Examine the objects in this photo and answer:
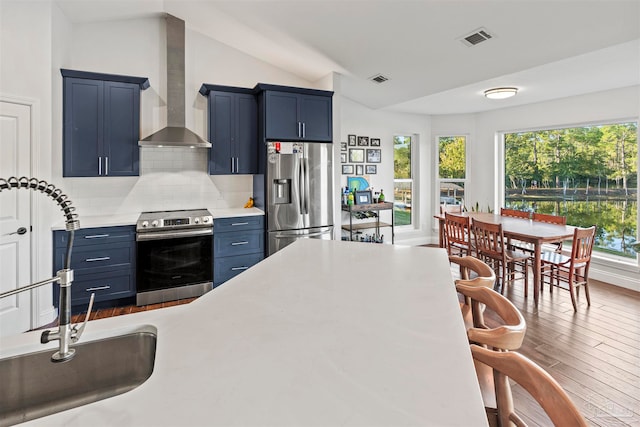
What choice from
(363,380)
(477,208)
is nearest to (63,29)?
(363,380)

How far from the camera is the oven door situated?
360 centimetres

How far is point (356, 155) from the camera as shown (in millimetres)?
5910

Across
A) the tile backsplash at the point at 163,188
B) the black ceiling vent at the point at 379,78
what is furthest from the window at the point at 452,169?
the tile backsplash at the point at 163,188

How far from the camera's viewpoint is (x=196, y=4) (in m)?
3.55

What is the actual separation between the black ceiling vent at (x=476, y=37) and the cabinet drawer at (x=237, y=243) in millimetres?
2940

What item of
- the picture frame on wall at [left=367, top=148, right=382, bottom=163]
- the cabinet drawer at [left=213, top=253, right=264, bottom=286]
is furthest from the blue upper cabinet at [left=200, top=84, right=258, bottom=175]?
the picture frame on wall at [left=367, top=148, right=382, bottom=163]

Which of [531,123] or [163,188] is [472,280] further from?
[531,123]

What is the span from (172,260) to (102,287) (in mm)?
697

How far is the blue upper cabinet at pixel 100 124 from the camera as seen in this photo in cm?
347

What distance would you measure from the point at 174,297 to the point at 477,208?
5083 mm

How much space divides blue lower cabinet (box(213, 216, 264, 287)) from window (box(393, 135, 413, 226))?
3.29m

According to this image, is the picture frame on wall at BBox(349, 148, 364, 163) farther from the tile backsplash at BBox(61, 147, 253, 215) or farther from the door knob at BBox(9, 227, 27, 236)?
the door knob at BBox(9, 227, 27, 236)

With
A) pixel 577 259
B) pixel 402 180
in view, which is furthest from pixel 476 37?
pixel 402 180

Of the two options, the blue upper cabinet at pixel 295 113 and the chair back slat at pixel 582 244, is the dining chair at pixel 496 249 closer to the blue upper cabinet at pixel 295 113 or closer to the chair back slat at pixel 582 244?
the chair back slat at pixel 582 244
